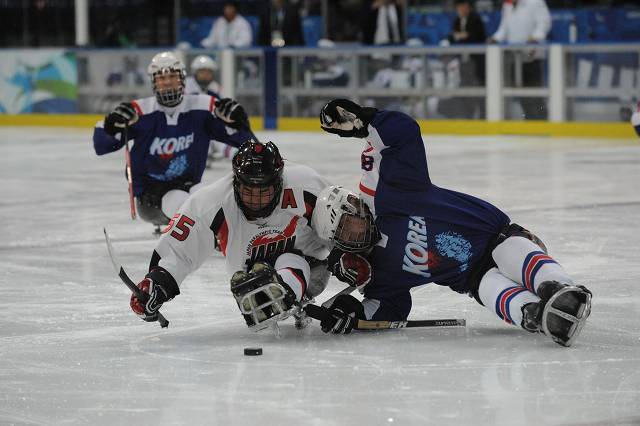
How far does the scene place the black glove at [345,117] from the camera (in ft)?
13.8

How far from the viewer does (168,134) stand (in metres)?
6.77

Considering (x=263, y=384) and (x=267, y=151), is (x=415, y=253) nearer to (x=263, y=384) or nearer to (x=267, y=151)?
(x=267, y=151)

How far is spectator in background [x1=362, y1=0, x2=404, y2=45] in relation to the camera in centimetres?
1505

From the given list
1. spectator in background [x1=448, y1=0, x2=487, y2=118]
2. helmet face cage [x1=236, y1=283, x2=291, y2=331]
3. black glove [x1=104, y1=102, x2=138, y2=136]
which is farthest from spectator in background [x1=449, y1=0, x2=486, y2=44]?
helmet face cage [x1=236, y1=283, x2=291, y2=331]

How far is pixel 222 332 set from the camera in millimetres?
4418

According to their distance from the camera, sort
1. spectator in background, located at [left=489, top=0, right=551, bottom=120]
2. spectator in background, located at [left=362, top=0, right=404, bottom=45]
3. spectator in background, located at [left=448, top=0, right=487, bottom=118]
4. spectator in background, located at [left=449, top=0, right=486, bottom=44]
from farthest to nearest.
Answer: spectator in background, located at [left=362, top=0, right=404, bottom=45] < spectator in background, located at [left=449, top=0, right=486, bottom=44] < spectator in background, located at [left=448, top=0, right=487, bottom=118] < spectator in background, located at [left=489, top=0, right=551, bottom=120]

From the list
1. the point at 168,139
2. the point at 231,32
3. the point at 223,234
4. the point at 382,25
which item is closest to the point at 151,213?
the point at 168,139

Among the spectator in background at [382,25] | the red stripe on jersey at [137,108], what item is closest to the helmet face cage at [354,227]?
the red stripe on jersey at [137,108]

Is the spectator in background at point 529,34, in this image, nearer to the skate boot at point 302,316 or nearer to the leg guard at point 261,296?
the skate boot at point 302,316

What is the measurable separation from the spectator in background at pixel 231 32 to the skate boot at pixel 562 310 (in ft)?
40.4

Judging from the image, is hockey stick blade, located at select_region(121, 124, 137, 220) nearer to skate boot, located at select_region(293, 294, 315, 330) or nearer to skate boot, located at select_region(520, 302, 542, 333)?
skate boot, located at select_region(293, 294, 315, 330)

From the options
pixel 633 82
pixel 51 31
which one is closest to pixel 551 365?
pixel 633 82

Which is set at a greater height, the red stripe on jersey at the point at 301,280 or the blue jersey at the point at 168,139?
the blue jersey at the point at 168,139

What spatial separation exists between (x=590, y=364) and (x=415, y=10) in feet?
43.9
